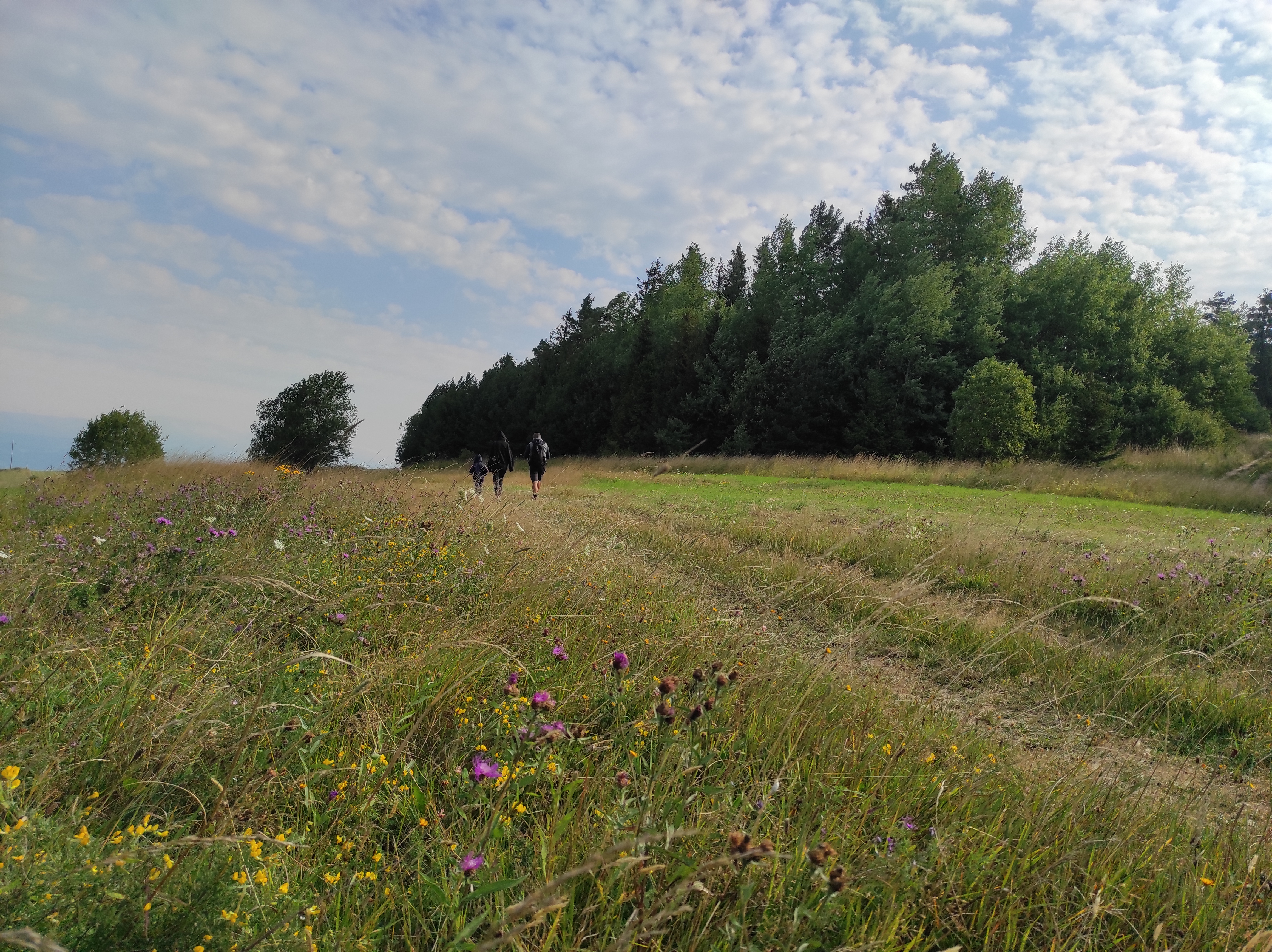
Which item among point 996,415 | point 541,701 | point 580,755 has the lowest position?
point 580,755

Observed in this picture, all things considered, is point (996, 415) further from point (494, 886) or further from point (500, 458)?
point (494, 886)

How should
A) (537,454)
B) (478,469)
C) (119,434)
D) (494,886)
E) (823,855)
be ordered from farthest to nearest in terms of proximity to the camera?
(119,434), (537,454), (478,469), (494,886), (823,855)

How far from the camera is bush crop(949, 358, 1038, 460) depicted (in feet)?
92.0

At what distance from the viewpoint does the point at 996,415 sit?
92.3 ft

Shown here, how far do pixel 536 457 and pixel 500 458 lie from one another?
137 centimetres

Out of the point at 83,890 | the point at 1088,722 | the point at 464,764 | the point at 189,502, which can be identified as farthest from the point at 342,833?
the point at 189,502

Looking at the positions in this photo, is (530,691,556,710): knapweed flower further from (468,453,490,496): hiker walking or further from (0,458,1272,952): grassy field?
(468,453,490,496): hiker walking

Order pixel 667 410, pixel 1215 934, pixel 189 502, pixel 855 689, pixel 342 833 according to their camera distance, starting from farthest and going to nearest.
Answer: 1. pixel 667 410
2. pixel 189 502
3. pixel 855 689
4. pixel 342 833
5. pixel 1215 934

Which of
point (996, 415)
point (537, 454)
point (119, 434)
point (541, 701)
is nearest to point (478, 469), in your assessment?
point (537, 454)

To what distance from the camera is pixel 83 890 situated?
4.66ft

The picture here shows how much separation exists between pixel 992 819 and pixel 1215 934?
60cm

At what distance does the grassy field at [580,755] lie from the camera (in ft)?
5.32

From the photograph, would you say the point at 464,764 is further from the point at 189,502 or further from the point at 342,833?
the point at 189,502

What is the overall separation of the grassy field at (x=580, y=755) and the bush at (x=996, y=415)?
24.7 m
